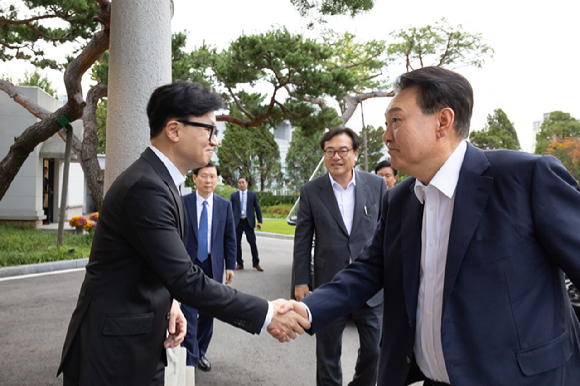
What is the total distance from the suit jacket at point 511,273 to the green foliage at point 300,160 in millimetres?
39856

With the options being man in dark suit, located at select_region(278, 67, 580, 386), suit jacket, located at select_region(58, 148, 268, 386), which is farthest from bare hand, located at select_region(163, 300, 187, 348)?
man in dark suit, located at select_region(278, 67, 580, 386)

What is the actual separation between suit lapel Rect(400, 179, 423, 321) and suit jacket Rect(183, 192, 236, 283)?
2979 mm

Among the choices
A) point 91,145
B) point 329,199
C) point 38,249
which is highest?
point 91,145

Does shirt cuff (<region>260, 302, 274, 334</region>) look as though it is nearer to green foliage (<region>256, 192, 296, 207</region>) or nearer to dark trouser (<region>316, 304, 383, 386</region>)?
dark trouser (<region>316, 304, 383, 386</region>)

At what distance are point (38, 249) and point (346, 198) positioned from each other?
9.33 meters

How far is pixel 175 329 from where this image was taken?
2289 millimetres

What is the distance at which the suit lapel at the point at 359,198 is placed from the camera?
3.57 meters

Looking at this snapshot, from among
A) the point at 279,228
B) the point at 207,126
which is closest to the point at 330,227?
the point at 207,126

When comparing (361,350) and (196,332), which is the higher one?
(361,350)

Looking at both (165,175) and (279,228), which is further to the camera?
(279,228)

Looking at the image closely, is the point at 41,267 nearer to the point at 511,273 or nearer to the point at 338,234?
the point at 338,234

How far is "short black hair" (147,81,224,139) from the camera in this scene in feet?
7.08

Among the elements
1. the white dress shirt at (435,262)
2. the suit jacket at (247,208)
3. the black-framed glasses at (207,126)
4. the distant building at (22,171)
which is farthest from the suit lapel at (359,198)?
the distant building at (22,171)

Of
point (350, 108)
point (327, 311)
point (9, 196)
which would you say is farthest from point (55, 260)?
point (350, 108)
